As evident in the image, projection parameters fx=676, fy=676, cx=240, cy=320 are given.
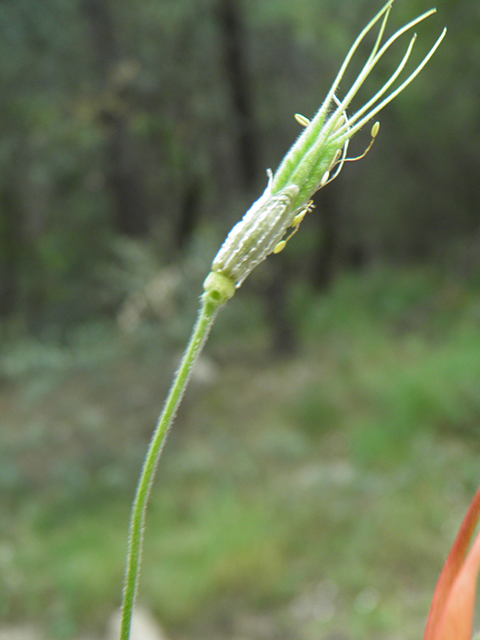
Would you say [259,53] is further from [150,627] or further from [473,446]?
[150,627]

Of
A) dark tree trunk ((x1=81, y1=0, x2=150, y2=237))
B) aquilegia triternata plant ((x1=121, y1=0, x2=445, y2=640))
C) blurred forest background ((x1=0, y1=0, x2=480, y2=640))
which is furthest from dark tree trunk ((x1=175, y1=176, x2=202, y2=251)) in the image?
aquilegia triternata plant ((x1=121, y1=0, x2=445, y2=640))

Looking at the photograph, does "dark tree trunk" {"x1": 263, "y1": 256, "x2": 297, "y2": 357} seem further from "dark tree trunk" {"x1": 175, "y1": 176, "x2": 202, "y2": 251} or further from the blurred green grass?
"dark tree trunk" {"x1": 175, "y1": 176, "x2": 202, "y2": 251}

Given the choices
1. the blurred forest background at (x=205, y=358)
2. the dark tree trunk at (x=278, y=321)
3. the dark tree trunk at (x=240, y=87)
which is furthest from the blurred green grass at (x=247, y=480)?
the dark tree trunk at (x=240, y=87)

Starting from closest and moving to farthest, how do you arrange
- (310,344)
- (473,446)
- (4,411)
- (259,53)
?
(473,446) → (4,411) → (310,344) → (259,53)

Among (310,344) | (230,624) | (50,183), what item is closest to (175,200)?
(50,183)

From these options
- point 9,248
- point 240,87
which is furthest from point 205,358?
point 9,248

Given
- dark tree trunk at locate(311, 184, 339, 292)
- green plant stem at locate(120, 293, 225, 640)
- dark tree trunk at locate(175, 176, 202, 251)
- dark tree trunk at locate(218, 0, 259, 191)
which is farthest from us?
dark tree trunk at locate(311, 184, 339, 292)
